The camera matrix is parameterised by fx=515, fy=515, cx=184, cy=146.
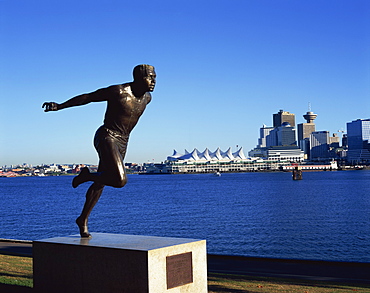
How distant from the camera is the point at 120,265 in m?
4.71

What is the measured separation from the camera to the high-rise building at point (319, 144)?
624 ft

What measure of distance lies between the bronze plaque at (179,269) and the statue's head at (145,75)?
1821 millimetres

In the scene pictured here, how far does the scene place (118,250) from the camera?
4.73 m

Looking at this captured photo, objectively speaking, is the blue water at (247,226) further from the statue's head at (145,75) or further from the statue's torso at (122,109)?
the statue's head at (145,75)

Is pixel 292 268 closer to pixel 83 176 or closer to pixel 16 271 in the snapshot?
pixel 16 271

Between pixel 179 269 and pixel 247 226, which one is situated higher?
pixel 179 269

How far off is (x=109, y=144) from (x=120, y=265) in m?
1.28

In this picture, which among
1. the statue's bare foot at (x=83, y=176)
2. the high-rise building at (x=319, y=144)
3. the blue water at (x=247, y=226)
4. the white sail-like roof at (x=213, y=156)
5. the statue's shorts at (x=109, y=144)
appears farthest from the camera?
the high-rise building at (x=319, y=144)

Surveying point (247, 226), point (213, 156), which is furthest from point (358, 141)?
point (247, 226)

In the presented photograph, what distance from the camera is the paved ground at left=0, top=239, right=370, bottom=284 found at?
825 centimetres

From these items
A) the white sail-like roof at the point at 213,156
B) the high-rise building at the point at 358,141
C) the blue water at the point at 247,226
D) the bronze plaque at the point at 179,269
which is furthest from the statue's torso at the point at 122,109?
the high-rise building at the point at 358,141

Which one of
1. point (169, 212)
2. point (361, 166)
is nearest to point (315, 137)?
point (361, 166)

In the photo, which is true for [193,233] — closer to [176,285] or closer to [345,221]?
[345,221]

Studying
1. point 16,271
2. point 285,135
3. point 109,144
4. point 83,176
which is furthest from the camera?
point 285,135
